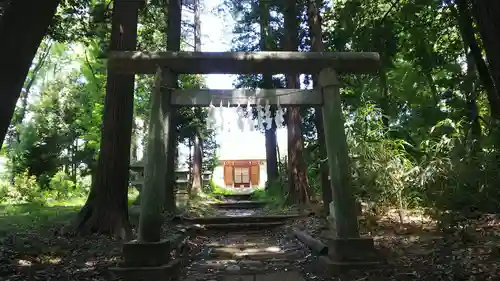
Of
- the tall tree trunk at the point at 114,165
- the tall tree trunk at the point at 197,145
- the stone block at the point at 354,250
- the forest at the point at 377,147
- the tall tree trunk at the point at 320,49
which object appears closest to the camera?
the forest at the point at 377,147

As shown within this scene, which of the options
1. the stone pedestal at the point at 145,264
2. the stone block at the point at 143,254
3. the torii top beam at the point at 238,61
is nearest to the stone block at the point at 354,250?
the stone pedestal at the point at 145,264

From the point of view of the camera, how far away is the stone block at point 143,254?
4.47 m

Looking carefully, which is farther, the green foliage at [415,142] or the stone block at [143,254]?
the green foliage at [415,142]

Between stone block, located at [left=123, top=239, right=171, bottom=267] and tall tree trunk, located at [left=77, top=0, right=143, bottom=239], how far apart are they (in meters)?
2.08

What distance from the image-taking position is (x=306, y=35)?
1202 cm

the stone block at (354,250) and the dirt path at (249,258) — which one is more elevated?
the stone block at (354,250)

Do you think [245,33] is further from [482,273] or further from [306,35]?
→ [482,273]

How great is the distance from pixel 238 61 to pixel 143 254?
2628 millimetres

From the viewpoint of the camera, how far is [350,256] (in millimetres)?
4586

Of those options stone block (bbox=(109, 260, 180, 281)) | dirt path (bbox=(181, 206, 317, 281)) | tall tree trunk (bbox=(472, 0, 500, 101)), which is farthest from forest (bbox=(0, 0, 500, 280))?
dirt path (bbox=(181, 206, 317, 281))

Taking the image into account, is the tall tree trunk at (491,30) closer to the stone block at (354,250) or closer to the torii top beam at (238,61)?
the torii top beam at (238,61)

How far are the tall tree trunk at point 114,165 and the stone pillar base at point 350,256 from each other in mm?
3570

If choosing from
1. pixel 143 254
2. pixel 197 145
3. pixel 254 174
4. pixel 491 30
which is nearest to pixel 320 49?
pixel 143 254

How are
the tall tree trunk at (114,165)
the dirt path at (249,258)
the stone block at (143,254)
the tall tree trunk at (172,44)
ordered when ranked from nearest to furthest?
the stone block at (143,254) → the dirt path at (249,258) → the tall tree trunk at (114,165) → the tall tree trunk at (172,44)
